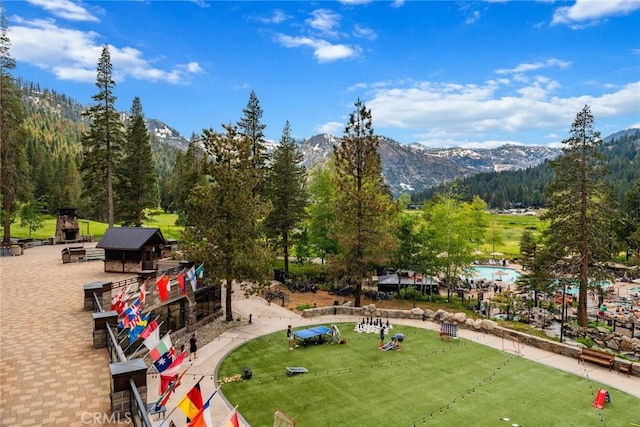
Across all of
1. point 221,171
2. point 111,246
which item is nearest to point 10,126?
point 111,246

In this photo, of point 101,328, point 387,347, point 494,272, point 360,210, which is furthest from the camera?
point 494,272

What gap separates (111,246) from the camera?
28.5 metres

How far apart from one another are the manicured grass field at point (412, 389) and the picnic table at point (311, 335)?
0.70m

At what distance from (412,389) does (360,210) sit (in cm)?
1654

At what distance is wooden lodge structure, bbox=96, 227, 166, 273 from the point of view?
28.6m

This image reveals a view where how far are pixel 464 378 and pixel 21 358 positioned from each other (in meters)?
18.1

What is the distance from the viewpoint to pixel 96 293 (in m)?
18.3

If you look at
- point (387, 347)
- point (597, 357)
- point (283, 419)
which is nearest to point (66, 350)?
point (283, 419)

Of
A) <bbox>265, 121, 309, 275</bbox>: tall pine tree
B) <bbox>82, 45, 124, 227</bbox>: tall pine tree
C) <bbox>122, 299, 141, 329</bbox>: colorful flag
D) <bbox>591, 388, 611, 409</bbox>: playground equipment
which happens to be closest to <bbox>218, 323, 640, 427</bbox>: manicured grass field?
<bbox>591, 388, 611, 409</bbox>: playground equipment

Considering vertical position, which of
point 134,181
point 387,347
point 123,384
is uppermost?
point 134,181

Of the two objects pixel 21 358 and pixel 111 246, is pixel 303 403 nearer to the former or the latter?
pixel 21 358

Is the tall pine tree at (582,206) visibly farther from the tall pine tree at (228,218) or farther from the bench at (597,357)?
the tall pine tree at (228,218)

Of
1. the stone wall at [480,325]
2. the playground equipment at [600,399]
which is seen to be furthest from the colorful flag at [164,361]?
the stone wall at [480,325]

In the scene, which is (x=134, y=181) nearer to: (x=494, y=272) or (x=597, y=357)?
(x=597, y=357)
